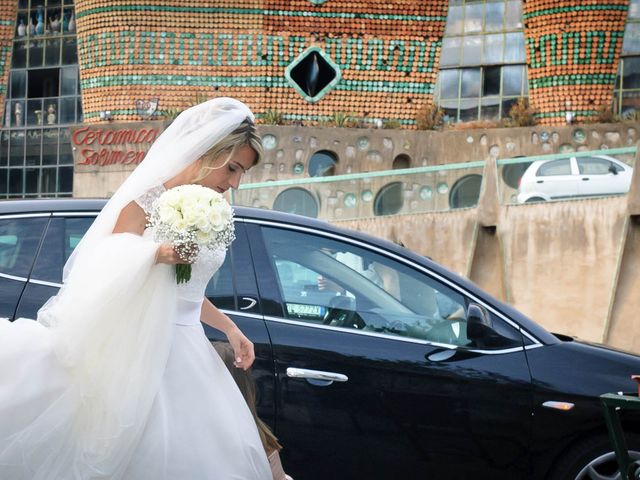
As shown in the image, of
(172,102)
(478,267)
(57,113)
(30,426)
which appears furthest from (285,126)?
(30,426)

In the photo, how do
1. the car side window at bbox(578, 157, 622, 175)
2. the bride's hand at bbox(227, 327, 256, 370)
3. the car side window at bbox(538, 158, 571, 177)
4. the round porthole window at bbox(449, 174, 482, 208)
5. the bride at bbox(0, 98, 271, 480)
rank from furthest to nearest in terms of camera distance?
A: 1. the round porthole window at bbox(449, 174, 482, 208)
2. the car side window at bbox(578, 157, 622, 175)
3. the car side window at bbox(538, 158, 571, 177)
4. the bride's hand at bbox(227, 327, 256, 370)
5. the bride at bbox(0, 98, 271, 480)

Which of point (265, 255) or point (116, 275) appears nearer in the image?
point (116, 275)

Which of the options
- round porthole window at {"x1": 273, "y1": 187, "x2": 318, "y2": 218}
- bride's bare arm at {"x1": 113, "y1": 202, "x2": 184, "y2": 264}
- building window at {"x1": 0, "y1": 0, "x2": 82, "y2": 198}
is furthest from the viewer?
building window at {"x1": 0, "y1": 0, "x2": 82, "y2": 198}

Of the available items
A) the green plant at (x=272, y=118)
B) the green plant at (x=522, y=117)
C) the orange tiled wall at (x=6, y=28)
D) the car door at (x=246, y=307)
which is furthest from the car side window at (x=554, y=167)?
the orange tiled wall at (x=6, y=28)

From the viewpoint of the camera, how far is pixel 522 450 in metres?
5.90

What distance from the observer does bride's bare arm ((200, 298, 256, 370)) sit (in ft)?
15.7

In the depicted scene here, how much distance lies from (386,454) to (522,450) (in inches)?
28.3

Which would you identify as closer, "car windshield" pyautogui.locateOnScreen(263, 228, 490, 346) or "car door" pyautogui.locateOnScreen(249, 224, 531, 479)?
"car door" pyautogui.locateOnScreen(249, 224, 531, 479)

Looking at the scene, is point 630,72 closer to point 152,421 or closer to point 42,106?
point 42,106

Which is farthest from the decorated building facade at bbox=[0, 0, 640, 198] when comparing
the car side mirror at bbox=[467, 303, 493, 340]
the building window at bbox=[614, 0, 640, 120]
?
the car side mirror at bbox=[467, 303, 493, 340]

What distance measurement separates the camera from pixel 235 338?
4801 mm

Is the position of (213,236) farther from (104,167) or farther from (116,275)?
(104,167)

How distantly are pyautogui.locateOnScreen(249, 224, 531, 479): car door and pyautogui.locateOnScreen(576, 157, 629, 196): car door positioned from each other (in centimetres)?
1138

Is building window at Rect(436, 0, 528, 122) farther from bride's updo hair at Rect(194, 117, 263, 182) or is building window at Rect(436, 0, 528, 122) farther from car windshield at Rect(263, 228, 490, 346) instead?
bride's updo hair at Rect(194, 117, 263, 182)
